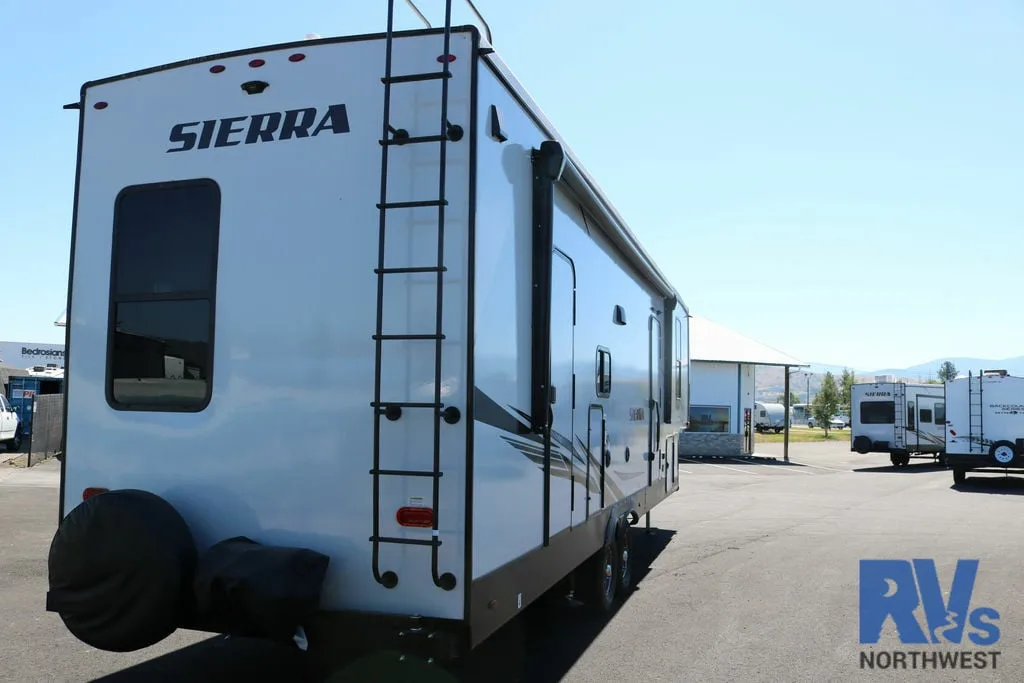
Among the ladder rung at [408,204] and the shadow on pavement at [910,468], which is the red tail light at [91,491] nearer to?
the ladder rung at [408,204]

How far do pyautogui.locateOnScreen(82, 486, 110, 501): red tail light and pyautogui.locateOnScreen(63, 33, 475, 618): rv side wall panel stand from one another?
0.12ft

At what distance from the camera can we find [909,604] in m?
7.56

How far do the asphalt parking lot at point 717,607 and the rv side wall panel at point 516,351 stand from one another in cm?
107

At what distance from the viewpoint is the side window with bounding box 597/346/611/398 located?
6.20 metres

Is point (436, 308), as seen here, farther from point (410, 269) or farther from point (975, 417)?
point (975, 417)

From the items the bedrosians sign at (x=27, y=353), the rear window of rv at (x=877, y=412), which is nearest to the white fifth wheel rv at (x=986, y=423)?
the rear window of rv at (x=877, y=412)

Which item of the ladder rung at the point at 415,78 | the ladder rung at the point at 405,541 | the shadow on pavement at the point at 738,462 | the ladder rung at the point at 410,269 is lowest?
the shadow on pavement at the point at 738,462

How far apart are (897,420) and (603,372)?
23.2 meters

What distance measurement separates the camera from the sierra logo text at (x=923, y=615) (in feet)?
Answer: 19.1

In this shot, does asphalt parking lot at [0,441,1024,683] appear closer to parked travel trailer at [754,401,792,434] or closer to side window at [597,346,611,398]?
side window at [597,346,611,398]

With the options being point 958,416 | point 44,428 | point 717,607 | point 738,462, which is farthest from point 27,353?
point 717,607

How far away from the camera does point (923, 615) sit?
698 centimetres

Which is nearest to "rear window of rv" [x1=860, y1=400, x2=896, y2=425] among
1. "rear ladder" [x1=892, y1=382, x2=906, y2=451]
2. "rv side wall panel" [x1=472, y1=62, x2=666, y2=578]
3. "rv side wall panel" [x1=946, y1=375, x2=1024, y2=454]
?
"rear ladder" [x1=892, y1=382, x2=906, y2=451]

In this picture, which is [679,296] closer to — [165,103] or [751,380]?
[165,103]
